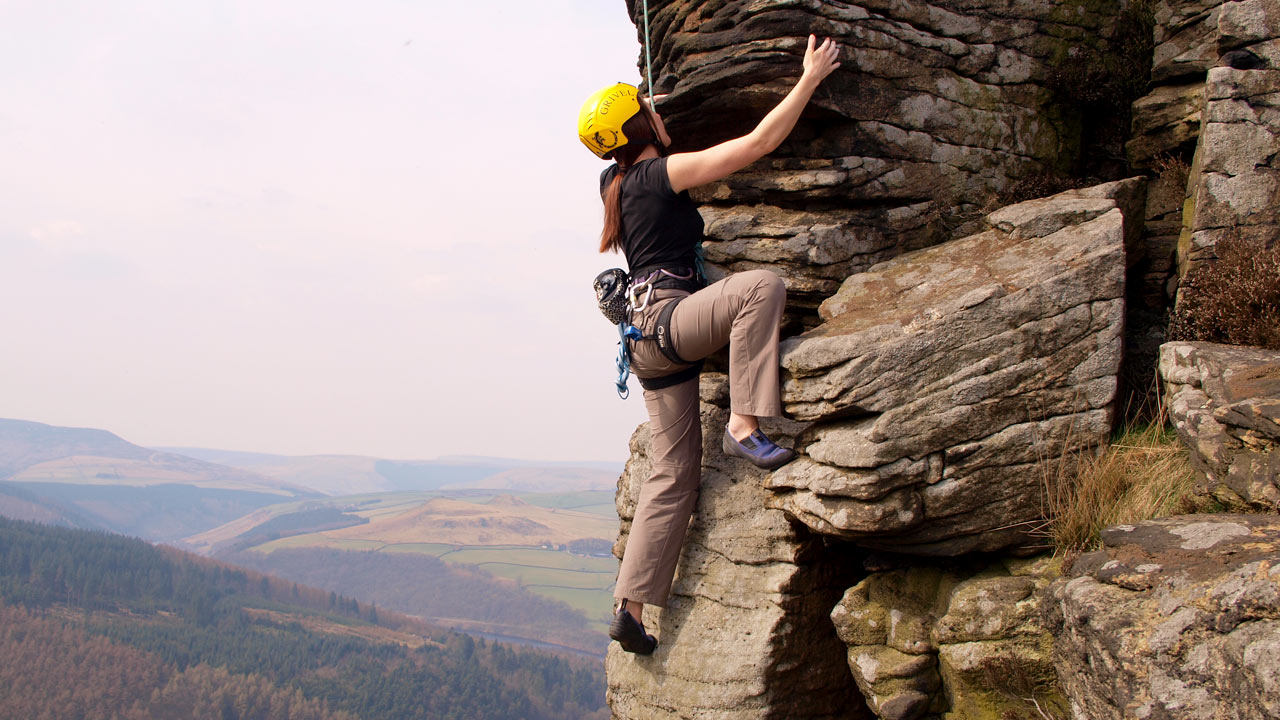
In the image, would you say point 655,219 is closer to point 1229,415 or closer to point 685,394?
point 685,394

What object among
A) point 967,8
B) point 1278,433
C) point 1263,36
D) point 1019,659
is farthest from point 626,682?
point 1263,36

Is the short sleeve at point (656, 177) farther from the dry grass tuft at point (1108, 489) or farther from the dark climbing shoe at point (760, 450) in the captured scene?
the dry grass tuft at point (1108, 489)

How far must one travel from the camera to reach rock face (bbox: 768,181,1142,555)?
7.70m

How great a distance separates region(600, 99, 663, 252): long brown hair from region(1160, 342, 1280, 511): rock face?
5.28 meters

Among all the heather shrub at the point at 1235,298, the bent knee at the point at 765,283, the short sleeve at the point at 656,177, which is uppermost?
the short sleeve at the point at 656,177

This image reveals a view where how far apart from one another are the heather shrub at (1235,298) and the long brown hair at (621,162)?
5.69m

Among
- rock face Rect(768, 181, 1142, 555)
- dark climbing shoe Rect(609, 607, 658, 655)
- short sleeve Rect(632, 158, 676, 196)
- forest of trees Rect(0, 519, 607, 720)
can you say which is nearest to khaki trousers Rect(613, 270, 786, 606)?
dark climbing shoe Rect(609, 607, 658, 655)

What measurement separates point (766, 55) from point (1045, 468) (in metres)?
5.21

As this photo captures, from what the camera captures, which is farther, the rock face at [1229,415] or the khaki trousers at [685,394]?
the khaki trousers at [685,394]

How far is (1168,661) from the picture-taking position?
534cm

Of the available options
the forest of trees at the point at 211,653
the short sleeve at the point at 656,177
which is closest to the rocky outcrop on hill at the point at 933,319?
the short sleeve at the point at 656,177

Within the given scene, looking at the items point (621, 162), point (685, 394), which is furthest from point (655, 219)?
point (685, 394)

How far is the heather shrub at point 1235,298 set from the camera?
26.0 ft

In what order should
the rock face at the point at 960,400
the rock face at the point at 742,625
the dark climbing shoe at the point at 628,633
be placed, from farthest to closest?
the dark climbing shoe at the point at 628,633 → the rock face at the point at 742,625 → the rock face at the point at 960,400
